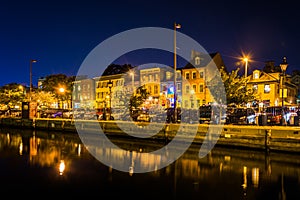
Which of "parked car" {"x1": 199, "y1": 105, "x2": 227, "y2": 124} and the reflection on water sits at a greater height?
"parked car" {"x1": 199, "y1": 105, "x2": 227, "y2": 124}

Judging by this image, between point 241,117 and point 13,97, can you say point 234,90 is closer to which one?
point 241,117

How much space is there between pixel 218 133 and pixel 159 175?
8909mm

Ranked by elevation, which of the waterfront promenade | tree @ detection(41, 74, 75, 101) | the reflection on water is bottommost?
the reflection on water

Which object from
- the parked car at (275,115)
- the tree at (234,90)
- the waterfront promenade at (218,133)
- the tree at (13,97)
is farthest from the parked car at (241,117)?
the tree at (13,97)

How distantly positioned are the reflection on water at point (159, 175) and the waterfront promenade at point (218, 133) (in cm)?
84

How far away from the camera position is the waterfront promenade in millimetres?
17578

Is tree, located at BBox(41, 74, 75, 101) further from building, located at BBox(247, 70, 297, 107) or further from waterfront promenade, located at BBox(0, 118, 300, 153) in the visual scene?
building, located at BBox(247, 70, 297, 107)

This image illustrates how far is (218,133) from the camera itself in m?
20.2

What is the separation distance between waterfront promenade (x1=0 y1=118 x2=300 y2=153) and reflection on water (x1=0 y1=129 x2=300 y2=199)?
84cm

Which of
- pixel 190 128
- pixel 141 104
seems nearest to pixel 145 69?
pixel 141 104

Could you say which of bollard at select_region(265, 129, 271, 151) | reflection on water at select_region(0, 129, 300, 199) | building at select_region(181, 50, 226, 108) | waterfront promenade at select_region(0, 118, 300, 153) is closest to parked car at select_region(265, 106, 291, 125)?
waterfront promenade at select_region(0, 118, 300, 153)

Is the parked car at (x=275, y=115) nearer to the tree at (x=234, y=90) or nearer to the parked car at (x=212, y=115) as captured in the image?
the parked car at (x=212, y=115)

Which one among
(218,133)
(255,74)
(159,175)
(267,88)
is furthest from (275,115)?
(255,74)

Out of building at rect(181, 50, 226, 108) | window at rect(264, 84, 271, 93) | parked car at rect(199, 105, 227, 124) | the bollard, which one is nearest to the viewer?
the bollard
